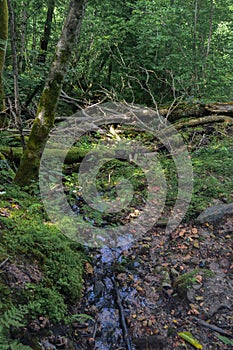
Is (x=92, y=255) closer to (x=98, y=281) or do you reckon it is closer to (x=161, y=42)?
(x=98, y=281)

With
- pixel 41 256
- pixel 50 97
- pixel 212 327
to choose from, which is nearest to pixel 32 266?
pixel 41 256

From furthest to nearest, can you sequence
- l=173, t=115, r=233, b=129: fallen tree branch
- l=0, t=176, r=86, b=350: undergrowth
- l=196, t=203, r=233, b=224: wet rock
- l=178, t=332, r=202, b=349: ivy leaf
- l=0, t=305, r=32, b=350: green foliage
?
l=173, t=115, r=233, b=129: fallen tree branch, l=196, t=203, r=233, b=224: wet rock, l=178, t=332, r=202, b=349: ivy leaf, l=0, t=176, r=86, b=350: undergrowth, l=0, t=305, r=32, b=350: green foliage

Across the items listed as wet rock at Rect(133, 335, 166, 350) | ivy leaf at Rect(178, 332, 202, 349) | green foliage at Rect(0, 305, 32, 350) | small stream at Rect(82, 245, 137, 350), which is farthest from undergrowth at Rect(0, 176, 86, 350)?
ivy leaf at Rect(178, 332, 202, 349)

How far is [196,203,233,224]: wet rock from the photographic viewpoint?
5.17m

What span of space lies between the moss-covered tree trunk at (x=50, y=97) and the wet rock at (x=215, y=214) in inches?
121

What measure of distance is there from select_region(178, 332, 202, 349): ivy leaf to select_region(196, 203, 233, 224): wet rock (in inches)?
A: 89.7

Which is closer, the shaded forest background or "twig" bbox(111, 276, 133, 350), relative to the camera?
"twig" bbox(111, 276, 133, 350)

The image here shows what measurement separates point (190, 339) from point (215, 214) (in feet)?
8.24

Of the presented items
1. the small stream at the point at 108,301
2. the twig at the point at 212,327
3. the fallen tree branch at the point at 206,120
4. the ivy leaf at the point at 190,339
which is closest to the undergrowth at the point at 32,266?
the small stream at the point at 108,301

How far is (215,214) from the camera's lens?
5.19 m

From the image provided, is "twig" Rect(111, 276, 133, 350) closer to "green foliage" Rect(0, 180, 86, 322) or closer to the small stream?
the small stream

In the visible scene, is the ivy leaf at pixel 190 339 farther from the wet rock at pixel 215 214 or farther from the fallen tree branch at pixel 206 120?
the fallen tree branch at pixel 206 120

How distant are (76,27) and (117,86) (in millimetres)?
8741

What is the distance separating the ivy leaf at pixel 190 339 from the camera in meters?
3.09
